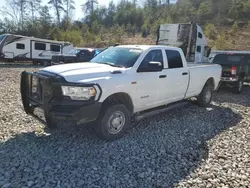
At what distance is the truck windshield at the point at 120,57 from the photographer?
4852 millimetres

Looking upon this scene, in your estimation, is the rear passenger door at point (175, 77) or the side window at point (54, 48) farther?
the side window at point (54, 48)

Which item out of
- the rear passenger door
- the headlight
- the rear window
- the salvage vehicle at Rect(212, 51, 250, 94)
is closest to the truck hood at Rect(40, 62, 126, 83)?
the headlight

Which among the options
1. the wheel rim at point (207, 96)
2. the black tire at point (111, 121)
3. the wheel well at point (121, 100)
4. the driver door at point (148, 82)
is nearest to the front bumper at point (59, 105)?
the black tire at point (111, 121)

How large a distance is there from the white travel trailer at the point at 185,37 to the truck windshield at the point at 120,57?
316 inches

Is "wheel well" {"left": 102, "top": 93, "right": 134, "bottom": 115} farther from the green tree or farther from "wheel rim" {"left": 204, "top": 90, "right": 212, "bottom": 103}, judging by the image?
the green tree

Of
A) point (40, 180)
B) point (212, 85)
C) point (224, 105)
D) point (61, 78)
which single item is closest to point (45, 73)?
point (61, 78)

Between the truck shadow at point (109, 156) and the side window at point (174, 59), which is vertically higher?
the side window at point (174, 59)

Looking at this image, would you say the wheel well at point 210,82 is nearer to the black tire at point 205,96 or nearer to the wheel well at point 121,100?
the black tire at point 205,96

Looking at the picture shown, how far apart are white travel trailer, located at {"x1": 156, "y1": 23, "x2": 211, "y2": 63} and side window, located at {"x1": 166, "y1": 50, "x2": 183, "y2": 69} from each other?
699 cm

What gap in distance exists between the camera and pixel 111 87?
4156mm

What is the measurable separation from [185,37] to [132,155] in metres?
10.1

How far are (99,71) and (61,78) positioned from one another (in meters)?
0.72

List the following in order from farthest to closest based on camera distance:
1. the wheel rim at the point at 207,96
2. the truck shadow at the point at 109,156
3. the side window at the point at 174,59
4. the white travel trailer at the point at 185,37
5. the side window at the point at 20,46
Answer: the side window at the point at 20,46 → the white travel trailer at the point at 185,37 → the wheel rim at the point at 207,96 → the side window at the point at 174,59 → the truck shadow at the point at 109,156

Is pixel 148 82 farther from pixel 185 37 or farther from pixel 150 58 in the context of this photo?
pixel 185 37
